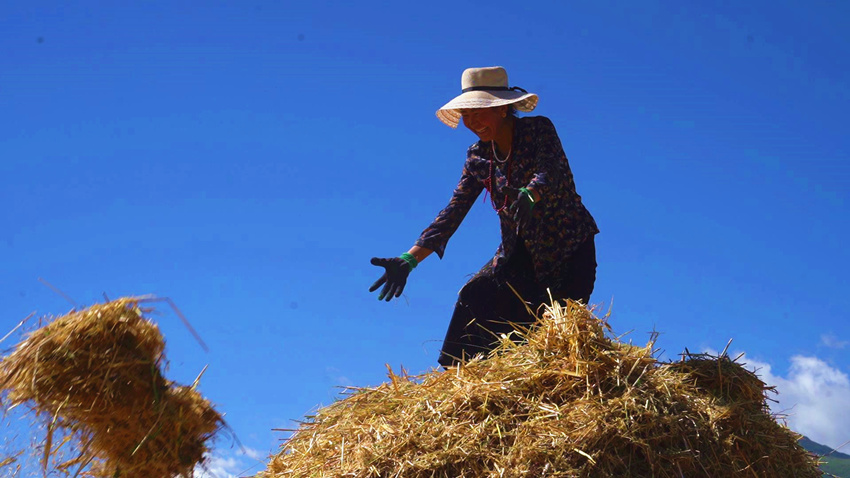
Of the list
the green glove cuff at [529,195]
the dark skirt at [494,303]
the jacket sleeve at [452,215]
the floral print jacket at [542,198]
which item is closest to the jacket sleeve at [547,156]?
the floral print jacket at [542,198]

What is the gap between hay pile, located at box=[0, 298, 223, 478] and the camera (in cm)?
500

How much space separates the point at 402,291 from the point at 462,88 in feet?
5.12

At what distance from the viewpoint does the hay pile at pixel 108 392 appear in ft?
16.4

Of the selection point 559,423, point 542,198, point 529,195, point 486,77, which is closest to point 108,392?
point 559,423

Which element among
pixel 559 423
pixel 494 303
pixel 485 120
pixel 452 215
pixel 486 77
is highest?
pixel 486 77

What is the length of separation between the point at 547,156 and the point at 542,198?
282mm

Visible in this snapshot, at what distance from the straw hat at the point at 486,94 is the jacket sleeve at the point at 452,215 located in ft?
1.51

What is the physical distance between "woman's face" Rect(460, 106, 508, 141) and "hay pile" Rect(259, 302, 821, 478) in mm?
1835

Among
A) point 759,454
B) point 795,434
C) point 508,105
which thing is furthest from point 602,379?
point 508,105

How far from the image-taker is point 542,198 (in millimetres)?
6223

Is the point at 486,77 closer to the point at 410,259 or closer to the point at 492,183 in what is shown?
the point at 492,183

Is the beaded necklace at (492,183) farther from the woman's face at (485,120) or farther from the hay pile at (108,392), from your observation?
the hay pile at (108,392)

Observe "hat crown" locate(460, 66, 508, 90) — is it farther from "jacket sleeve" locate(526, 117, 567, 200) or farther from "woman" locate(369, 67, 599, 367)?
"jacket sleeve" locate(526, 117, 567, 200)

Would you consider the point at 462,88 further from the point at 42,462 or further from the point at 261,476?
the point at 42,462
